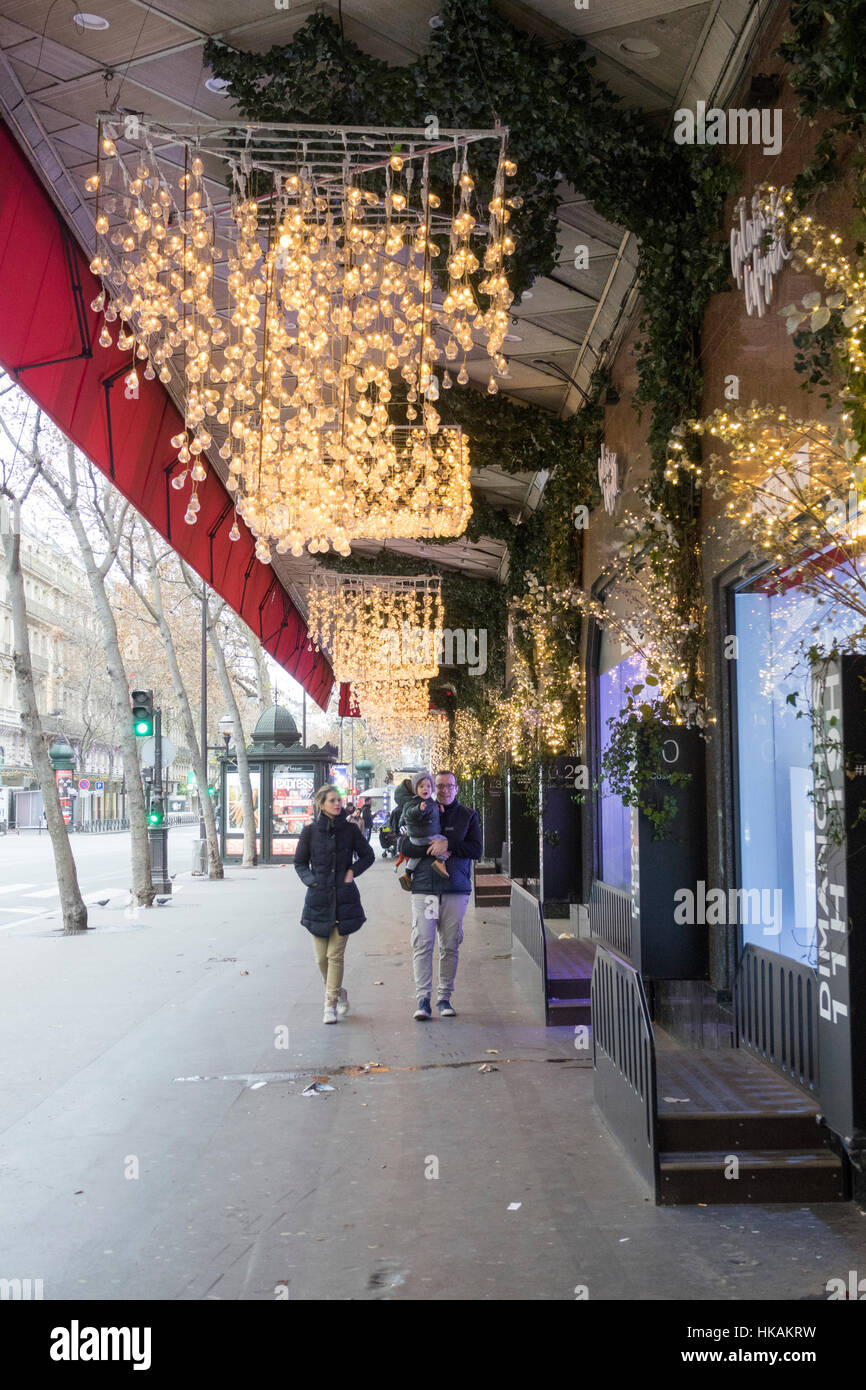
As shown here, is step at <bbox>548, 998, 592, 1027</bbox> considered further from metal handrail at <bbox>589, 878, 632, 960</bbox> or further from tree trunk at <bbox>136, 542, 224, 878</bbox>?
tree trunk at <bbox>136, 542, 224, 878</bbox>

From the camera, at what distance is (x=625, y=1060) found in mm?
5605

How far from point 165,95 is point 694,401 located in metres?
4.63

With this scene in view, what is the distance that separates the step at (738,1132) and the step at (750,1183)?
0.15 metres

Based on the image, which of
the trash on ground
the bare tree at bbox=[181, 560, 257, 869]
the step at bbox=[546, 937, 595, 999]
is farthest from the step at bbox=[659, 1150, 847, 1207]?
the bare tree at bbox=[181, 560, 257, 869]

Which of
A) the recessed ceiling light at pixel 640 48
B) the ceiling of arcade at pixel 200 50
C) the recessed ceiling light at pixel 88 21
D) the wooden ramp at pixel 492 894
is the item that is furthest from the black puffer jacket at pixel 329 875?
the wooden ramp at pixel 492 894

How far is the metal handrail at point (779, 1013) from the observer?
579cm

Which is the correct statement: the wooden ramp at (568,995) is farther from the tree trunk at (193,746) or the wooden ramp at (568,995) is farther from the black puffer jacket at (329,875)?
the tree trunk at (193,746)

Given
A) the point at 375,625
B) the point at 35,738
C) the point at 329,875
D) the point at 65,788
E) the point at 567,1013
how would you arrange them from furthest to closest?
the point at 65,788
the point at 375,625
the point at 35,738
the point at 329,875
the point at 567,1013

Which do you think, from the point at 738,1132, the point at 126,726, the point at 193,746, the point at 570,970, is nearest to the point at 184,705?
the point at 193,746

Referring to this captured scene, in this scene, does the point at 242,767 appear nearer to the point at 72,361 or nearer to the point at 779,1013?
the point at 72,361

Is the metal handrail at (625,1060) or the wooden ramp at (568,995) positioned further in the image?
the wooden ramp at (568,995)

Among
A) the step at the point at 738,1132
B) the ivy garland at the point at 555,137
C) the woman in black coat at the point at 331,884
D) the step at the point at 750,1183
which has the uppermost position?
the ivy garland at the point at 555,137

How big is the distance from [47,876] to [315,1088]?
2277 cm
